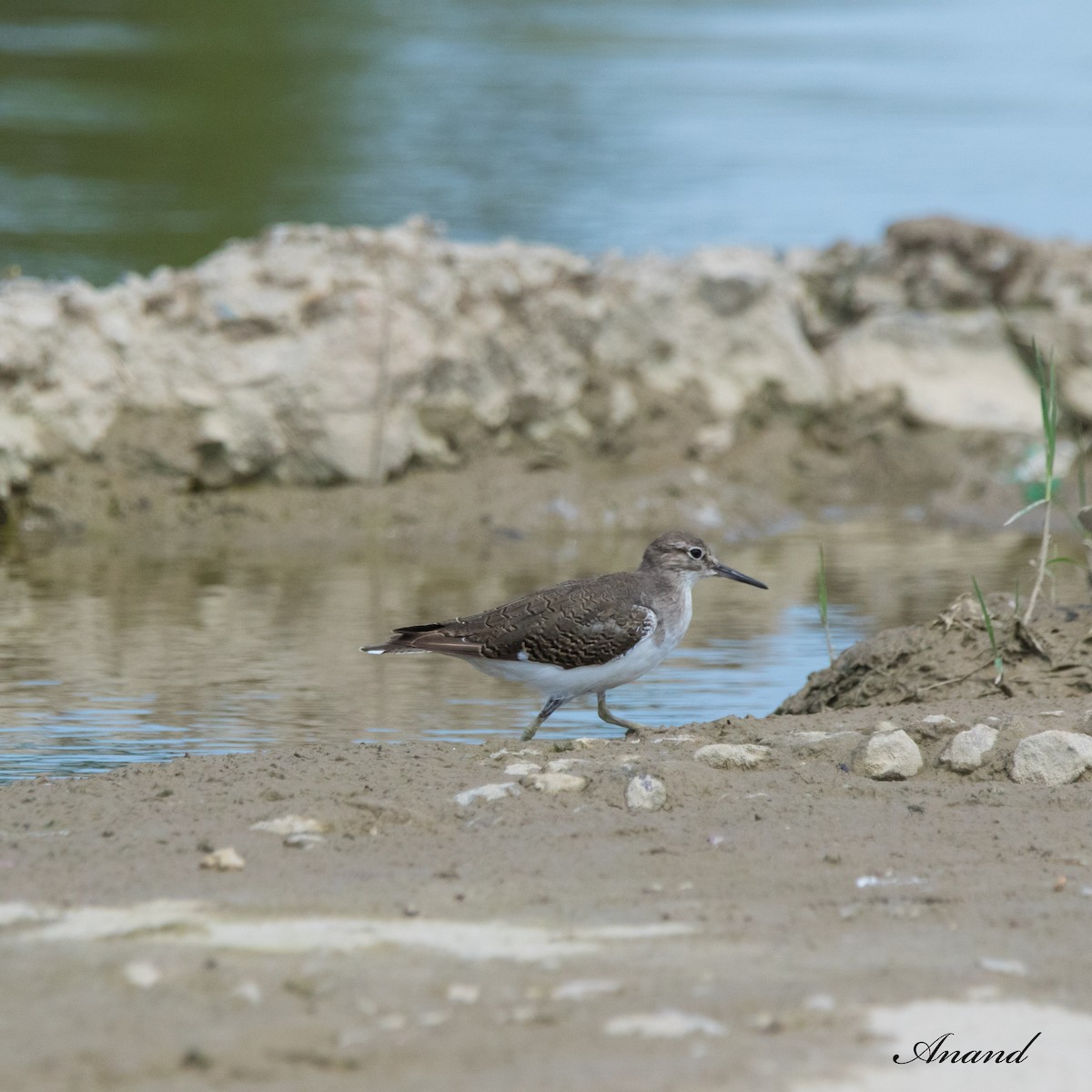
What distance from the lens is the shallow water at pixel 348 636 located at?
6594mm

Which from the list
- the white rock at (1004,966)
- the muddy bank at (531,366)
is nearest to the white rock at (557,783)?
the white rock at (1004,966)

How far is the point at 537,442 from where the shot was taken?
450 inches

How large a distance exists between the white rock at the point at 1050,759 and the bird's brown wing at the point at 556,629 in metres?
1.47

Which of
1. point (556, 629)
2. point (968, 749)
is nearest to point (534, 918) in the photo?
point (968, 749)

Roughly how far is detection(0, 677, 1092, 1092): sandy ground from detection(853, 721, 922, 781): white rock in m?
0.06

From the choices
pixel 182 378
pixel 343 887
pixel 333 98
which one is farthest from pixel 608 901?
pixel 333 98

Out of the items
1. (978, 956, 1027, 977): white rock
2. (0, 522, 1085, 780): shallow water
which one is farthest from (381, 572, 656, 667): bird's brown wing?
(978, 956, 1027, 977): white rock

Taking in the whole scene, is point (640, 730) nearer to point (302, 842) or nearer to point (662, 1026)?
point (302, 842)

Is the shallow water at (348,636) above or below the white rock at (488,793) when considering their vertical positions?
below

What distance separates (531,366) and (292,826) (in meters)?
7.00

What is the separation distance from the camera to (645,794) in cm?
502

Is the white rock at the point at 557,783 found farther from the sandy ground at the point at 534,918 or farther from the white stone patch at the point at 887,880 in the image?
the white stone patch at the point at 887,880

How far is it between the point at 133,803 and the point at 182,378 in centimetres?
606

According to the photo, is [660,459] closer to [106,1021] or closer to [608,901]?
[608,901]
